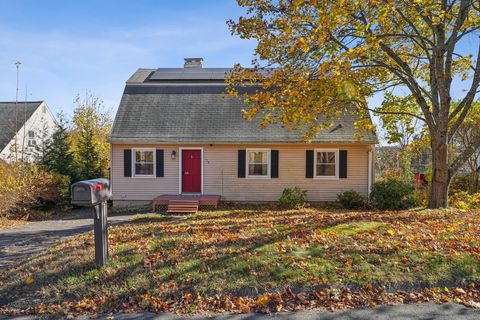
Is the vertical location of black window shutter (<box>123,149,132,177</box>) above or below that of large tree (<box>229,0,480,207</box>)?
below

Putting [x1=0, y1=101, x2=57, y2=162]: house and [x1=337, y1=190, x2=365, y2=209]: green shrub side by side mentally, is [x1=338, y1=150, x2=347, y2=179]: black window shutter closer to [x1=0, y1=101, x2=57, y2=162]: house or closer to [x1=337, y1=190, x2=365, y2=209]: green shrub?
[x1=337, y1=190, x2=365, y2=209]: green shrub

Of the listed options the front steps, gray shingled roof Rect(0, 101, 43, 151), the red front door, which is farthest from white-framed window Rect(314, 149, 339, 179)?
gray shingled roof Rect(0, 101, 43, 151)

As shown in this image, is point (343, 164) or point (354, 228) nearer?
point (354, 228)

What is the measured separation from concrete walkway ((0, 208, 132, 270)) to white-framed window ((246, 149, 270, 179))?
18.2 feet

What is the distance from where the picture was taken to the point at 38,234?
32.2 ft

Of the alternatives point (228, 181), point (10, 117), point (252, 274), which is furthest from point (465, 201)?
point (10, 117)

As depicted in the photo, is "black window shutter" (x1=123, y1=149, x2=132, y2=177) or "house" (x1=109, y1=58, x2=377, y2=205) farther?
"black window shutter" (x1=123, y1=149, x2=132, y2=177)

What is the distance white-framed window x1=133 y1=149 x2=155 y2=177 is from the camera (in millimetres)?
14656

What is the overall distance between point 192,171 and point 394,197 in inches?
331

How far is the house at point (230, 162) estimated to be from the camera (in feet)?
47.1

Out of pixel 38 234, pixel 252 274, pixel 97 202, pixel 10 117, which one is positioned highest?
pixel 10 117

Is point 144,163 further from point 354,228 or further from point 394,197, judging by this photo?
point 394,197

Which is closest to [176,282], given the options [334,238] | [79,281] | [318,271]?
[79,281]

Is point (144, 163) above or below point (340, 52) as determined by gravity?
below
